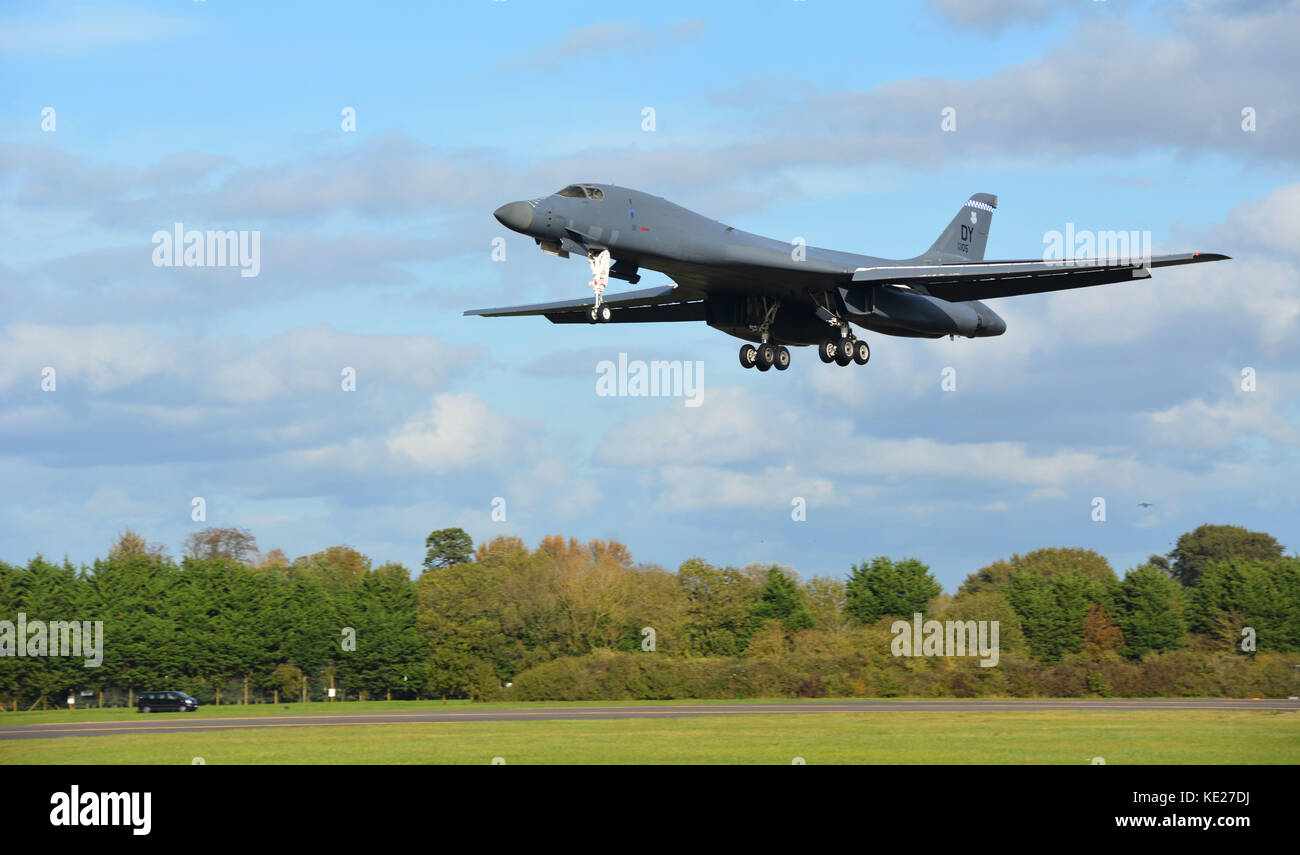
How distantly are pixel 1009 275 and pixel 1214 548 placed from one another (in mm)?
121603

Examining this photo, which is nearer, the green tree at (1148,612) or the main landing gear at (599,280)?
the main landing gear at (599,280)

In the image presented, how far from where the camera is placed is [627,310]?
147ft

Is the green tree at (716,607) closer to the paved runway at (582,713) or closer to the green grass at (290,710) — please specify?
the green grass at (290,710)

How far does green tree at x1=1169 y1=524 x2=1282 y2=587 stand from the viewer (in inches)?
5763

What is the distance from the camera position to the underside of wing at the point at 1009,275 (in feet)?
129

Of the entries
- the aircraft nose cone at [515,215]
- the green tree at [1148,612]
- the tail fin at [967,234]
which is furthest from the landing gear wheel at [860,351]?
the green tree at [1148,612]

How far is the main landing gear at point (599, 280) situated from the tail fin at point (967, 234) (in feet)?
58.2

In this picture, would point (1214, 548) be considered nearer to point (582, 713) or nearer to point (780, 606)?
point (780, 606)

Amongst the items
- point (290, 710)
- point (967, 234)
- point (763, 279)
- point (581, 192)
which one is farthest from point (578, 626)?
point (581, 192)

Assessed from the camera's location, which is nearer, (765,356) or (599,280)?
(599,280)

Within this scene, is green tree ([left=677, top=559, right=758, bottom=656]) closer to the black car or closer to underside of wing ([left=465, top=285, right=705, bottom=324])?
the black car

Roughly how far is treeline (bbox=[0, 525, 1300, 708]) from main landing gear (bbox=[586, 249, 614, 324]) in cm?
3588
